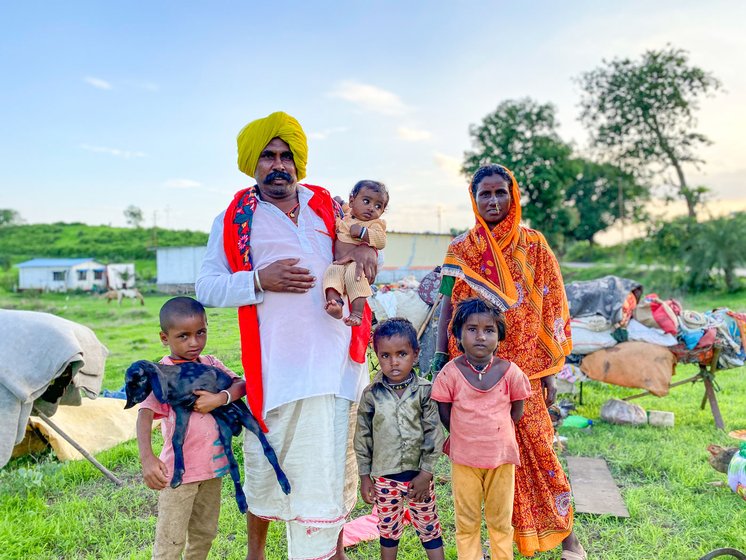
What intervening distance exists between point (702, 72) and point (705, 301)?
1377 cm

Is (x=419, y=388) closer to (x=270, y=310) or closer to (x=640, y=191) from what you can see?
(x=270, y=310)

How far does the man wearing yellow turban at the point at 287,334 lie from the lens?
229 cm

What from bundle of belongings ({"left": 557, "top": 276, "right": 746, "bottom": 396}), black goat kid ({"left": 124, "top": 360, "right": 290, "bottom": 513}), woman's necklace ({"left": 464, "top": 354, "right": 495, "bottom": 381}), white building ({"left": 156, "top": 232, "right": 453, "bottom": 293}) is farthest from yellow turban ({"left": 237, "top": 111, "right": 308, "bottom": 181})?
white building ({"left": 156, "top": 232, "right": 453, "bottom": 293})

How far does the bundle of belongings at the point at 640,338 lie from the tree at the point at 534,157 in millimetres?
25457

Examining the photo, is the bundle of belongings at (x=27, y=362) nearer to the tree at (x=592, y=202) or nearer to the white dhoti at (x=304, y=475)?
the white dhoti at (x=304, y=475)

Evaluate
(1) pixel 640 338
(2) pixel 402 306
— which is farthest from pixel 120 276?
(1) pixel 640 338

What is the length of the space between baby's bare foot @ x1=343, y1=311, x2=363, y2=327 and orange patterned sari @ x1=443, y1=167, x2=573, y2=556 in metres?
0.68

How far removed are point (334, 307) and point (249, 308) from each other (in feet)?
1.28

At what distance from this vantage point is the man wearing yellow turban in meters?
2.29

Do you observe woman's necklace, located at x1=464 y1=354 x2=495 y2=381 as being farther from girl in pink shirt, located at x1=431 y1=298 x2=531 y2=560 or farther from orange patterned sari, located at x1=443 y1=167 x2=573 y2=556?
orange patterned sari, located at x1=443 y1=167 x2=573 y2=556

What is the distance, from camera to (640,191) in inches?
1051

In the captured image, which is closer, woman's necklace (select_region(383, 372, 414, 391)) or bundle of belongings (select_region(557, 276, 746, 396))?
woman's necklace (select_region(383, 372, 414, 391))

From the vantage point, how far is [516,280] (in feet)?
9.19

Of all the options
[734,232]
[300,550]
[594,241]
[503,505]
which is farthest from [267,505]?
[594,241]
